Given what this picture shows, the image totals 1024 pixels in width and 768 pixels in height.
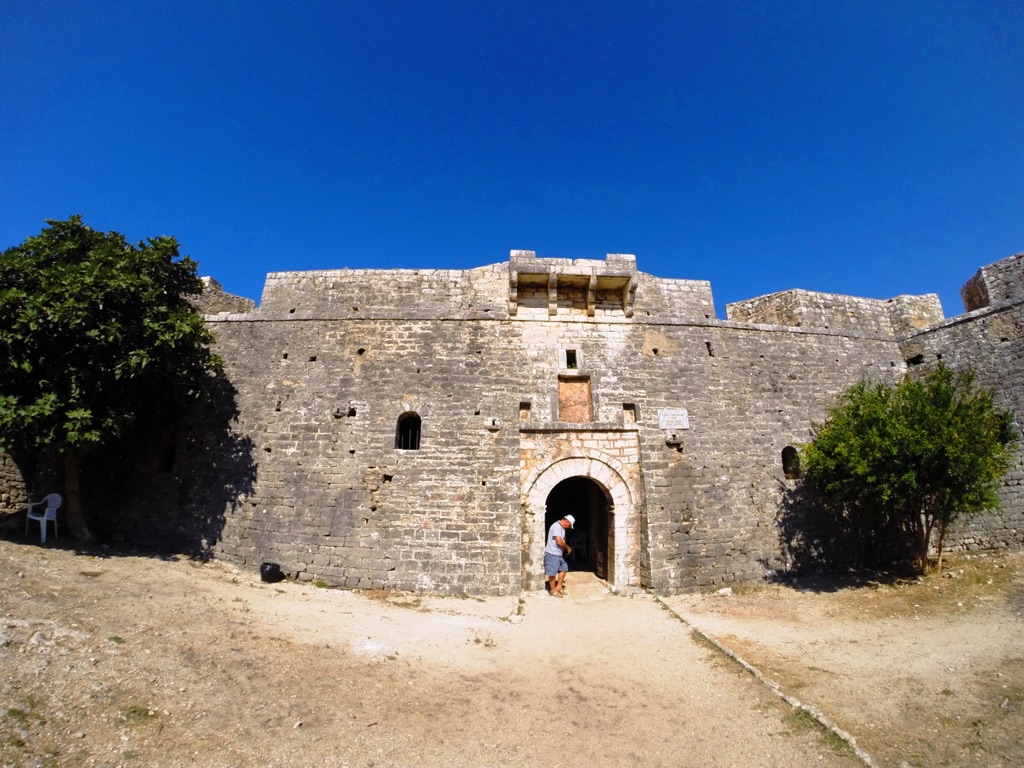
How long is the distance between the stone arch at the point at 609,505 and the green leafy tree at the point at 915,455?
403 centimetres

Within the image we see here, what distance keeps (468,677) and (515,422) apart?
18.2ft

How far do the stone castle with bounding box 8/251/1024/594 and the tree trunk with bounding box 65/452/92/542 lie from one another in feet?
2.66

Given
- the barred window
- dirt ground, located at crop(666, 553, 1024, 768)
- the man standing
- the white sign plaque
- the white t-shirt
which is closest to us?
dirt ground, located at crop(666, 553, 1024, 768)

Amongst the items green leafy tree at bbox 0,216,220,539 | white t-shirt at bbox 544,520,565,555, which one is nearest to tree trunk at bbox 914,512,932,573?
white t-shirt at bbox 544,520,565,555

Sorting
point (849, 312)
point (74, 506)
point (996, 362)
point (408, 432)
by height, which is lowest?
point (74, 506)

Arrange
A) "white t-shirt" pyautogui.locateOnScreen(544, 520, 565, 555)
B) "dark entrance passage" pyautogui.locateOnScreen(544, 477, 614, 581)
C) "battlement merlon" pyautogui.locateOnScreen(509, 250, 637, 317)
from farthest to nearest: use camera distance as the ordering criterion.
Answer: "battlement merlon" pyautogui.locateOnScreen(509, 250, 637, 317) → "dark entrance passage" pyautogui.locateOnScreen(544, 477, 614, 581) → "white t-shirt" pyautogui.locateOnScreen(544, 520, 565, 555)

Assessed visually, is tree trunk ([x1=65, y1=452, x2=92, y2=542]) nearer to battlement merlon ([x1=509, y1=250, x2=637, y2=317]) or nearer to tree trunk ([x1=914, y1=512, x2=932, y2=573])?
battlement merlon ([x1=509, y1=250, x2=637, y2=317])

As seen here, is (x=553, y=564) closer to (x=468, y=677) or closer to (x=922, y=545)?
(x=468, y=677)

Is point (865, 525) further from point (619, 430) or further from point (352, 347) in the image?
point (352, 347)

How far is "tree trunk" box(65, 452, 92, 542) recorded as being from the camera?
9.84 m

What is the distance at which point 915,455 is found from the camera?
8945 millimetres

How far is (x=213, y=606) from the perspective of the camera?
7.27m

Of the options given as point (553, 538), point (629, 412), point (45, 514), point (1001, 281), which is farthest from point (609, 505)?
point (45, 514)

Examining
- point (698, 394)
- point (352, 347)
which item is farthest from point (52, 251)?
point (698, 394)
